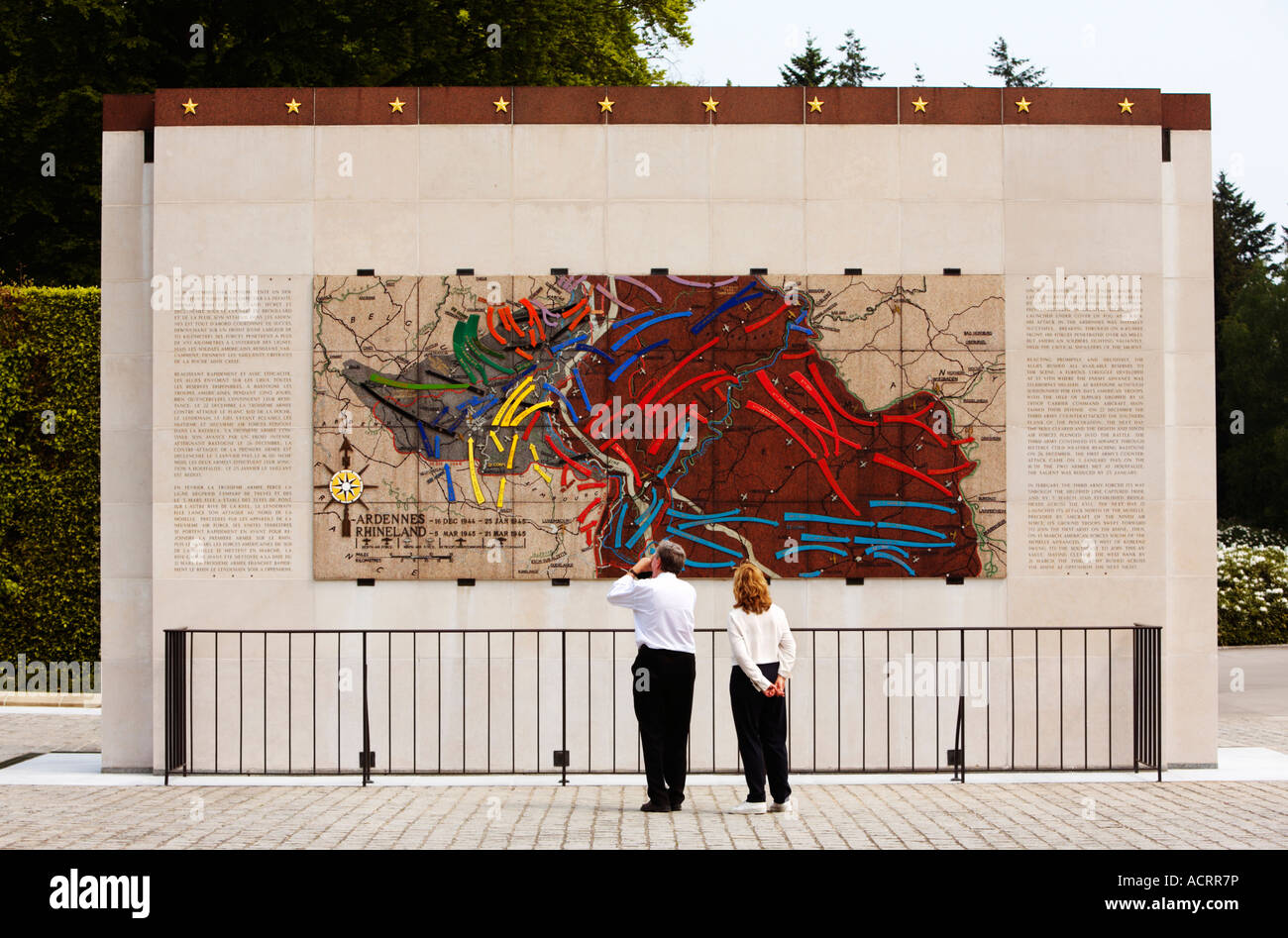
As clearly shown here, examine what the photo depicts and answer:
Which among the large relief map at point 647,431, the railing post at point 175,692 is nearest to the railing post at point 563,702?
the large relief map at point 647,431

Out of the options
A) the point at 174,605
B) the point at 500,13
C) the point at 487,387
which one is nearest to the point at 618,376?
the point at 487,387

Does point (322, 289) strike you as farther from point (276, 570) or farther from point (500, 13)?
point (500, 13)

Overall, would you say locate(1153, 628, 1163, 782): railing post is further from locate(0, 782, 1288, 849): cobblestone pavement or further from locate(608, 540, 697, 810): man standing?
locate(608, 540, 697, 810): man standing

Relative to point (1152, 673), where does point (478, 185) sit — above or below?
above

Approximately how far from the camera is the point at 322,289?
40.3 ft

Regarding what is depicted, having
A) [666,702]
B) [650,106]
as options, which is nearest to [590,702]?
[666,702]

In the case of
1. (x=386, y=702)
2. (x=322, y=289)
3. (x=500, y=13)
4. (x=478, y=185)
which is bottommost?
(x=386, y=702)

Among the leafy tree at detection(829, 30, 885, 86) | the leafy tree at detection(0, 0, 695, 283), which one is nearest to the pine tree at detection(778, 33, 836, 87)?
the leafy tree at detection(829, 30, 885, 86)

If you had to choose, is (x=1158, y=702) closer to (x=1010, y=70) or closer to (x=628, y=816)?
(x=628, y=816)

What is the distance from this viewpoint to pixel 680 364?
12180mm

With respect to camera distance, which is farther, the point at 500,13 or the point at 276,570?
the point at 500,13

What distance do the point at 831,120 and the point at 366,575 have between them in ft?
18.5

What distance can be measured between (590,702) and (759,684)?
2.94 meters

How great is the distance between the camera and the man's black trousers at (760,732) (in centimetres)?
948
